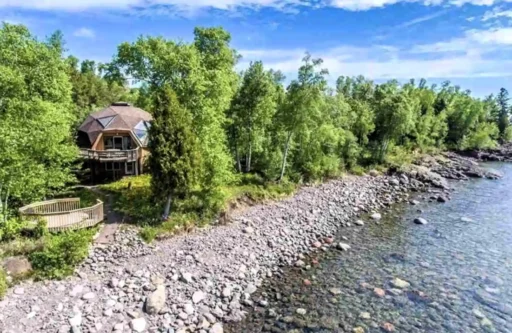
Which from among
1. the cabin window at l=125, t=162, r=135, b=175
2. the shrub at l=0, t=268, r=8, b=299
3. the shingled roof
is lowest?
the shrub at l=0, t=268, r=8, b=299

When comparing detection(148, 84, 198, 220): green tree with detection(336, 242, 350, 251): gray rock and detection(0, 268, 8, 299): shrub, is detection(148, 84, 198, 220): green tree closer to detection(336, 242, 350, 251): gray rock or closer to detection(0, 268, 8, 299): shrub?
detection(0, 268, 8, 299): shrub

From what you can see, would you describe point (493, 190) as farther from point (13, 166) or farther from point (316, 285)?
point (13, 166)

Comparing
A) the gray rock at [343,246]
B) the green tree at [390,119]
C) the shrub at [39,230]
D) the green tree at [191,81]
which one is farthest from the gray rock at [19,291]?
the green tree at [390,119]

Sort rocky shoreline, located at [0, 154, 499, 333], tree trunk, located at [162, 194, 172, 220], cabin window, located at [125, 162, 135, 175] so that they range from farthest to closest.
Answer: cabin window, located at [125, 162, 135, 175], tree trunk, located at [162, 194, 172, 220], rocky shoreline, located at [0, 154, 499, 333]

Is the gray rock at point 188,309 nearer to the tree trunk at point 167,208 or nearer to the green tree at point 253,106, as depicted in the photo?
the tree trunk at point 167,208

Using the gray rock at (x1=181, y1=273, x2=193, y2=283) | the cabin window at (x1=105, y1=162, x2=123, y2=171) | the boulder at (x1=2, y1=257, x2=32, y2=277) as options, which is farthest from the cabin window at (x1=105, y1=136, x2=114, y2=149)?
the gray rock at (x1=181, y1=273, x2=193, y2=283)

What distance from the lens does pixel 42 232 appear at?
54.4ft

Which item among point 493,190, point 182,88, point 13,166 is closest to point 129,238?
point 13,166

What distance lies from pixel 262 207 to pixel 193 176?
6862 millimetres

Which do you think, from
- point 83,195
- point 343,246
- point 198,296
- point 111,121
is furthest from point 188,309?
point 111,121

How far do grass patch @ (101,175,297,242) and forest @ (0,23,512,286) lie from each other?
0.24m

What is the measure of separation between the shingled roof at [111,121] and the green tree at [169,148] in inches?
400

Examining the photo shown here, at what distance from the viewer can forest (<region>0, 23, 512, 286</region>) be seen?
17.0 meters

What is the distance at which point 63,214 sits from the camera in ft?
57.6
